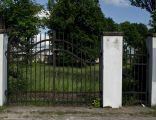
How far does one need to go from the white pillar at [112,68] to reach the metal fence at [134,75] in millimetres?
449

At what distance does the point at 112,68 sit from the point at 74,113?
5.91 feet

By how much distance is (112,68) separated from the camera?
13.6m

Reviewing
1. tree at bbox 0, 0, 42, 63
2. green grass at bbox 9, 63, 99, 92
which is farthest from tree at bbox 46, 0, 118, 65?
green grass at bbox 9, 63, 99, 92

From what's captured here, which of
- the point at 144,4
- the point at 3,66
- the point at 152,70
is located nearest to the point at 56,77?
the point at 3,66

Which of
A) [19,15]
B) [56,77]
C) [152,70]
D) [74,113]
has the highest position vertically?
[19,15]

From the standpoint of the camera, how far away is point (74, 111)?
42.5ft

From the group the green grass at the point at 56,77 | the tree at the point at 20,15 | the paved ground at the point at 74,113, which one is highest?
the tree at the point at 20,15

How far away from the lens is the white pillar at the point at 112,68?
1353 centimetres

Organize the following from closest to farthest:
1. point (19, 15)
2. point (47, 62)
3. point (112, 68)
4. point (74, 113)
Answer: point (74, 113), point (112, 68), point (47, 62), point (19, 15)

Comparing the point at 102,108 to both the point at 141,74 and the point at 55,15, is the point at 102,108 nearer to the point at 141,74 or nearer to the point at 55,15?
the point at 141,74

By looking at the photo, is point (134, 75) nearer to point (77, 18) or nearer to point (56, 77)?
point (56, 77)

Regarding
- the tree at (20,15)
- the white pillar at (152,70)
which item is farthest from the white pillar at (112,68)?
the tree at (20,15)

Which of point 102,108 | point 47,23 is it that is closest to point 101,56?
point 102,108

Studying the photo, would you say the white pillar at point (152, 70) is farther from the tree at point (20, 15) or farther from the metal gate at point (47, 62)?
the tree at point (20, 15)
